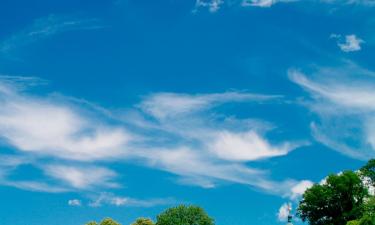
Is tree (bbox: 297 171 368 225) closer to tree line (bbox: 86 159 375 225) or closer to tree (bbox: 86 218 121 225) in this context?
tree line (bbox: 86 159 375 225)

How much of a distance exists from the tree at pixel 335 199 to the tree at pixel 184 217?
2169 centimetres

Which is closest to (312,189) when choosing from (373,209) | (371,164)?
(371,164)

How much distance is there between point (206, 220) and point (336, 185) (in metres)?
28.5

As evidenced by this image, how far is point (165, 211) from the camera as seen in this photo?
120 metres

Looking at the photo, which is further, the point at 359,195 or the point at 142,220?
the point at 142,220

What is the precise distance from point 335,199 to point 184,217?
30441 millimetres

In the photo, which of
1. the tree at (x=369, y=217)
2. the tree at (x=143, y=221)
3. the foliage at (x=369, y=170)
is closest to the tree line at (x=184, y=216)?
the tree at (x=143, y=221)

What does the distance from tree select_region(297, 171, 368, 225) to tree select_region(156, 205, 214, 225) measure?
71.2 ft

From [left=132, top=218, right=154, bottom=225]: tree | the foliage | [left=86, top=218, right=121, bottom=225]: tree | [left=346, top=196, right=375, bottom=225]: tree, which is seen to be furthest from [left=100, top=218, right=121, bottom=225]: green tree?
[left=346, top=196, right=375, bottom=225]: tree

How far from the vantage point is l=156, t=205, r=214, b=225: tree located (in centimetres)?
11631

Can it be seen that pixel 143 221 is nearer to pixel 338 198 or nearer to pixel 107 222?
pixel 107 222

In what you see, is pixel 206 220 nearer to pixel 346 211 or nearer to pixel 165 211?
pixel 165 211

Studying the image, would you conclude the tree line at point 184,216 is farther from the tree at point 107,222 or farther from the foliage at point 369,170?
the foliage at point 369,170

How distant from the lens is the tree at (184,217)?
116m
